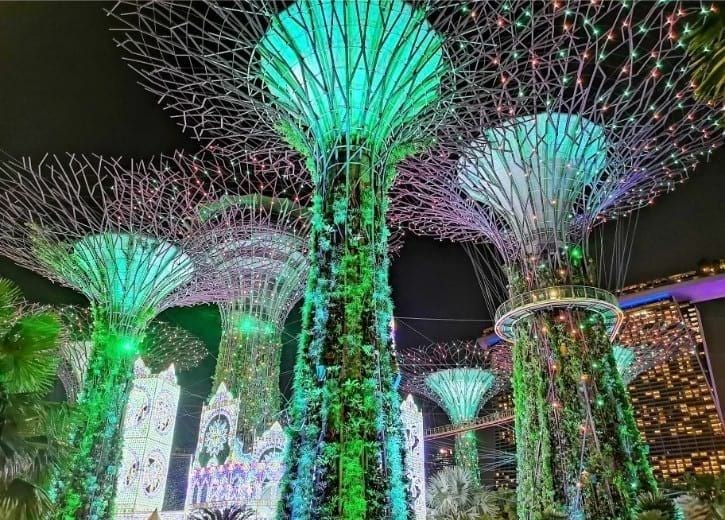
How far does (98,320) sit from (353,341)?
1278 cm

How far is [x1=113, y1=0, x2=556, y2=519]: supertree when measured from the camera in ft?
29.9

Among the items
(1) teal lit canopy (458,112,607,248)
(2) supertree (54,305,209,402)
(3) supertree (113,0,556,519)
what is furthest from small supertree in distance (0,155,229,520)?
(1) teal lit canopy (458,112,607,248)

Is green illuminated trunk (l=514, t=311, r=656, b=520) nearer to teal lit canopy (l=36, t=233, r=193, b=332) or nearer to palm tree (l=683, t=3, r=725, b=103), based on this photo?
palm tree (l=683, t=3, r=725, b=103)

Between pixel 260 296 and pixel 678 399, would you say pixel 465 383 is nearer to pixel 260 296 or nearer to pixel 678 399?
pixel 260 296

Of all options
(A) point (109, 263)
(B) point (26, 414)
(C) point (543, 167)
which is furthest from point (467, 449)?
(B) point (26, 414)

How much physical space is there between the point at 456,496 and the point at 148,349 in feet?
65.2

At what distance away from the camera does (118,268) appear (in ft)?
63.8

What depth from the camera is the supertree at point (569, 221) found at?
13352 millimetres

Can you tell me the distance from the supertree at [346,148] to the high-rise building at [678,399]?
4382cm

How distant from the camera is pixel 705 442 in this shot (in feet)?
170

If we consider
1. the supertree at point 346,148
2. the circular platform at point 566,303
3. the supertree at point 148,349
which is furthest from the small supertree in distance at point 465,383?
the supertree at point 346,148

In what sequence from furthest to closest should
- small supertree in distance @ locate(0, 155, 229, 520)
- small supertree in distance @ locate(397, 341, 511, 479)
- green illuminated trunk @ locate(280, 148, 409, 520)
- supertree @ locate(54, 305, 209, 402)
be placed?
small supertree in distance @ locate(397, 341, 511, 479)
supertree @ locate(54, 305, 209, 402)
small supertree in distance @ locate(0, 155, 229, 520)
green illuminated trunk @ locate(280, 148, 409, 520)

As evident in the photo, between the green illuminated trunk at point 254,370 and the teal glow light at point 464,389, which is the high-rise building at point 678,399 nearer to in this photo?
the teal glow light at point 464,389

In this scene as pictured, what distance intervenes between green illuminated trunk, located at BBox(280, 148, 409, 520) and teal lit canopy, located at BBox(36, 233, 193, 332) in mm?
10722
